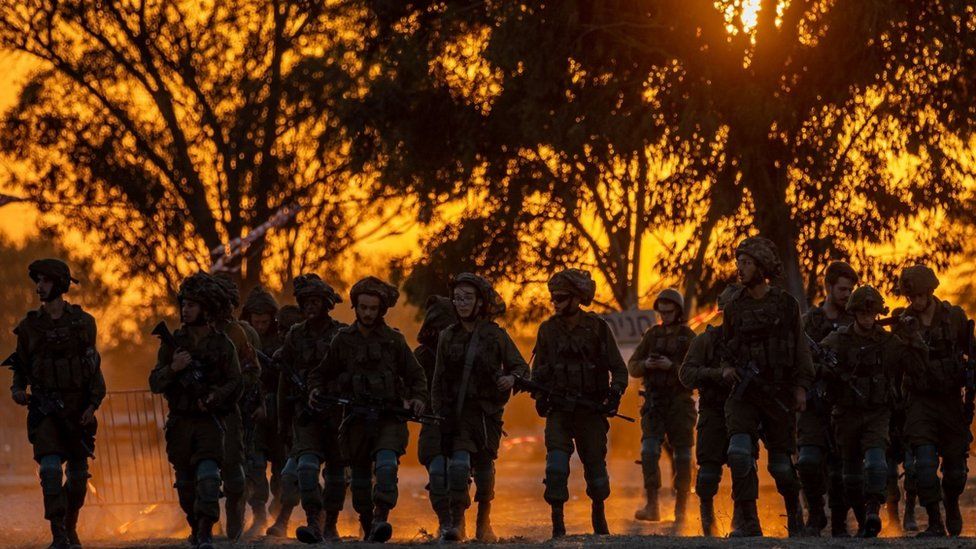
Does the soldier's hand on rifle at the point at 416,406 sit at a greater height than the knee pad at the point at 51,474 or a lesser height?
greater

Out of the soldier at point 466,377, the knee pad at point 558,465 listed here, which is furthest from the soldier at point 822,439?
the soldier at point 466,377

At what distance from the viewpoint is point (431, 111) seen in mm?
34562

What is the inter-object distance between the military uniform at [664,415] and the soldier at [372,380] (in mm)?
4835

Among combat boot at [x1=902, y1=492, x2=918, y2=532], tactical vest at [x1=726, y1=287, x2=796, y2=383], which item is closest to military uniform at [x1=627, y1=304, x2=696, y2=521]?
combat boot at [x1=902, y1=492, x2=918, y2=532]

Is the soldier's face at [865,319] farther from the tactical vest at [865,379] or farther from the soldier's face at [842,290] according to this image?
→ the soldier's face at [842,290]

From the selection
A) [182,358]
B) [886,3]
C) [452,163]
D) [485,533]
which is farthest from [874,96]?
[182,358]

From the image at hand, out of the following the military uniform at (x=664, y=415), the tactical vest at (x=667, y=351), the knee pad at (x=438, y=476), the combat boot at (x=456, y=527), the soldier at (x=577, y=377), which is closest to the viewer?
the combat boot at (x=456, y=527)

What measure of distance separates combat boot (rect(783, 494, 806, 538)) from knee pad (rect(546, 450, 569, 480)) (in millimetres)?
1548

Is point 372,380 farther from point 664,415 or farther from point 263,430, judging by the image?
point 664,415

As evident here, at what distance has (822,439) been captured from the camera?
55.5 ft

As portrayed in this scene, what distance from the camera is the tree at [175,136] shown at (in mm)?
43469

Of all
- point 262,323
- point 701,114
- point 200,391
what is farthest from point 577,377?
point 701,114

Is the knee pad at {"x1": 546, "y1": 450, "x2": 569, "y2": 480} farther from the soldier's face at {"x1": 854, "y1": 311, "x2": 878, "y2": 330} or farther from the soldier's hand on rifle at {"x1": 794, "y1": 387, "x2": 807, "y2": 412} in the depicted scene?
the soldier's face at {"x1": 854, "y1": 311, "x2": 878, "y2": 330}

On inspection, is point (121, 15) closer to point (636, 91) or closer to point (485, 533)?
point (636, 91)
